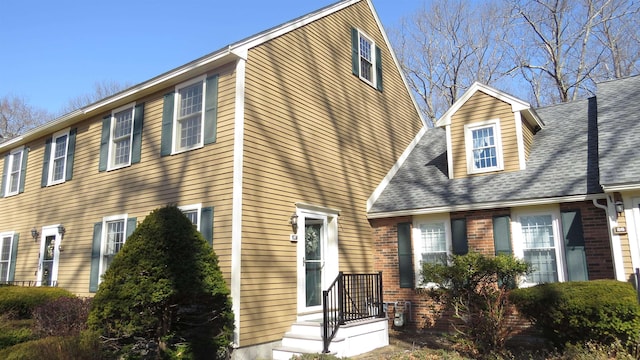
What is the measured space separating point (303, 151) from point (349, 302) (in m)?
3.29

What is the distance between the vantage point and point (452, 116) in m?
11.3

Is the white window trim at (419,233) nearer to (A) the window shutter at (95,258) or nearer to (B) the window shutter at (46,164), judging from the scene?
(A) the window shutter at (95,258)

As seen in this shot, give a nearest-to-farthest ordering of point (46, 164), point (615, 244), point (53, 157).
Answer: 1. point (615, 244)
2. point (53, 157)
3. point (46, 164)

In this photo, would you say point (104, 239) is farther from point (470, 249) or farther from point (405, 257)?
point (470, 249)

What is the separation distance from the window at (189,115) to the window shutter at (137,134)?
2.78 ft

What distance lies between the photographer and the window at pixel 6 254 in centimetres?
1312

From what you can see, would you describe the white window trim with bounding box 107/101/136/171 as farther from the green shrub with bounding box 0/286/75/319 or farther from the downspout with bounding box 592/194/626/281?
the downspout with bounding box 592/194/626/281

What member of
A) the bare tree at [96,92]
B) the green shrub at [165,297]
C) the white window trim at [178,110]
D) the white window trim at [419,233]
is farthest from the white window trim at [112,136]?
the bare tree at [96,92]

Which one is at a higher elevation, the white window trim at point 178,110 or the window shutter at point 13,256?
the white window trim at point 178,110

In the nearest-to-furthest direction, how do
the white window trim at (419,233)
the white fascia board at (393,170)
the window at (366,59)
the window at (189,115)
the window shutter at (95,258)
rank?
the window at (189,115)
the window shutter at (95,258)
the white window trim at (419,233)
the white fascia board at (393,170)
the window at (366,59)

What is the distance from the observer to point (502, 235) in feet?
31.0

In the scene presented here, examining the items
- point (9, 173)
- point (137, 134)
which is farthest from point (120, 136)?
point (9, 173)

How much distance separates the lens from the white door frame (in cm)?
878

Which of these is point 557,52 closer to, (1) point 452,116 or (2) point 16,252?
(1) point 452,116
